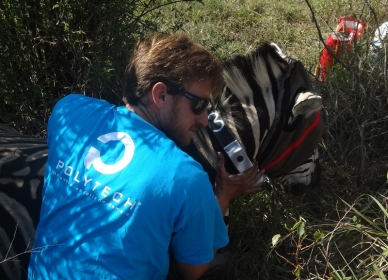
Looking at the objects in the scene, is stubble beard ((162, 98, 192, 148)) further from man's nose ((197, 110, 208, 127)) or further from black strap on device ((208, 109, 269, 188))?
black strap on device ((208, 109, 269, 188))

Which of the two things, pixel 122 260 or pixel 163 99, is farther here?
pixel 163 99

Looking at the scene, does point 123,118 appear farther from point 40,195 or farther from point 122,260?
point 40,195

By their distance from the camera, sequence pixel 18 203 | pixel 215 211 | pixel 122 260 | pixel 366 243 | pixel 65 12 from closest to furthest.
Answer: pixel 122 260 → pixel 215 211 → pixel 18 203 → pixel 366 243 → pixel 65 12

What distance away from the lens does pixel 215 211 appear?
1979 millimetres

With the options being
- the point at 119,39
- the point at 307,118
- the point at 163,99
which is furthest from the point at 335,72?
the point at 163,99

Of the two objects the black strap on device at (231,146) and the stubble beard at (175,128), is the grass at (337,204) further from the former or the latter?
the stubble beard at (175,128)

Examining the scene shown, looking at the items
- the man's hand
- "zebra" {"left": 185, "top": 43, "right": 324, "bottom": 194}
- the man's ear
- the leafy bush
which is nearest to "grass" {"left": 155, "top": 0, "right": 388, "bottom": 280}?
the man's hand

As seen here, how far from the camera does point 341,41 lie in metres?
3.65

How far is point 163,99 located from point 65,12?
181cm

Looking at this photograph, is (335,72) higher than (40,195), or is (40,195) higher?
(40,195)

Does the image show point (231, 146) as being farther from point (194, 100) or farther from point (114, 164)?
point (114, 164)

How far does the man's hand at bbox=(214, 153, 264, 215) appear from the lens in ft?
7.81

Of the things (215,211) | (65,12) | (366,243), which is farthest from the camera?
(65,12)

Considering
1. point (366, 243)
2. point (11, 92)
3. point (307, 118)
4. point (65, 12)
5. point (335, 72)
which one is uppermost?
point (65, 12)
